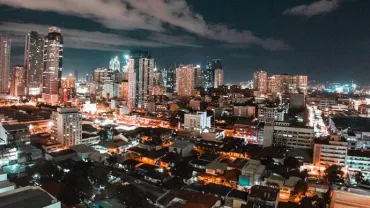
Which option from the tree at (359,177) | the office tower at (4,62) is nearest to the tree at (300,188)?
the tree at (359,177)

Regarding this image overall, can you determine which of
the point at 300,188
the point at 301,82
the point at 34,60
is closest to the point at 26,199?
the point at 300,188

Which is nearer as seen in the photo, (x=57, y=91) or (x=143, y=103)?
(x=143, y=103)

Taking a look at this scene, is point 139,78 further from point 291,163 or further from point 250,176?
point 250,176

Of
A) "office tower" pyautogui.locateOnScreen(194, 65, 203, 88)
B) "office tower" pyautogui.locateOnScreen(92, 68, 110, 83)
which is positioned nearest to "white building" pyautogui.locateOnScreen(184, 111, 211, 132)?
"office tower" pyautogui.locateOnScreen(92, 68, 110, 83)

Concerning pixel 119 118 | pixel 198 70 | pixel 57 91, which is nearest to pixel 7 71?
pixel 57 91

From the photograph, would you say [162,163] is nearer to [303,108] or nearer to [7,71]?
[303,108]
